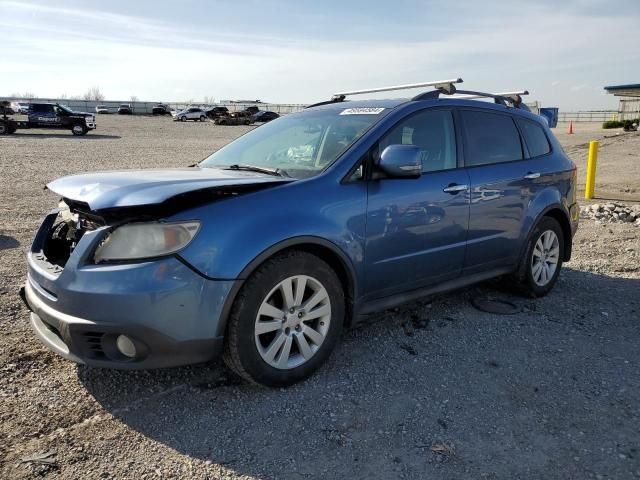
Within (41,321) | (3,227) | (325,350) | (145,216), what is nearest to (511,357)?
(325,350)

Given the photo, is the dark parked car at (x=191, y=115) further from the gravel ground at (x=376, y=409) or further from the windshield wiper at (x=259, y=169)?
the windshield wiper at (x=259, y=169)

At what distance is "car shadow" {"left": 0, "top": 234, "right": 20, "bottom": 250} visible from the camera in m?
6.39

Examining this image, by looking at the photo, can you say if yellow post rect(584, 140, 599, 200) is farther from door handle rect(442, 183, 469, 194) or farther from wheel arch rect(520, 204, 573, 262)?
door handle rect(442, 183, 469, 194)

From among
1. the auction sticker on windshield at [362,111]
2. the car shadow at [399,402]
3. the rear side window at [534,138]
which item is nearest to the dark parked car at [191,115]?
the rear side window at [534,138]

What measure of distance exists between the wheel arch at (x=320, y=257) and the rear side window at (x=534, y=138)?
2.50 metres

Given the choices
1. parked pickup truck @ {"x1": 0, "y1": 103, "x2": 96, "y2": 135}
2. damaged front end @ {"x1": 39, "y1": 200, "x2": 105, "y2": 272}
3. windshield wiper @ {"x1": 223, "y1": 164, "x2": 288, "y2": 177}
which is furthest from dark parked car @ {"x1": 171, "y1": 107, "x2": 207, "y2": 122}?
damaged front end @ {"x1": 39, "y1": 200, "x2": 105, "y2": 272}

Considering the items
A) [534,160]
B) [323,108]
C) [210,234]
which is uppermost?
[323,108]

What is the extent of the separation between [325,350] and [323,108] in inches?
80.9

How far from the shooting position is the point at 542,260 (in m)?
5.12

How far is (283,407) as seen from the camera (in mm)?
3139

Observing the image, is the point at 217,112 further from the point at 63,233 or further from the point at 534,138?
the point at 63,233

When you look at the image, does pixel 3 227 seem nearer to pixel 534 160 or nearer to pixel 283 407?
pixel 283 407

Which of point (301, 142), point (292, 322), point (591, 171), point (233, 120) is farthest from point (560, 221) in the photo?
point (233, 120)

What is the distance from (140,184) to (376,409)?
185cm
